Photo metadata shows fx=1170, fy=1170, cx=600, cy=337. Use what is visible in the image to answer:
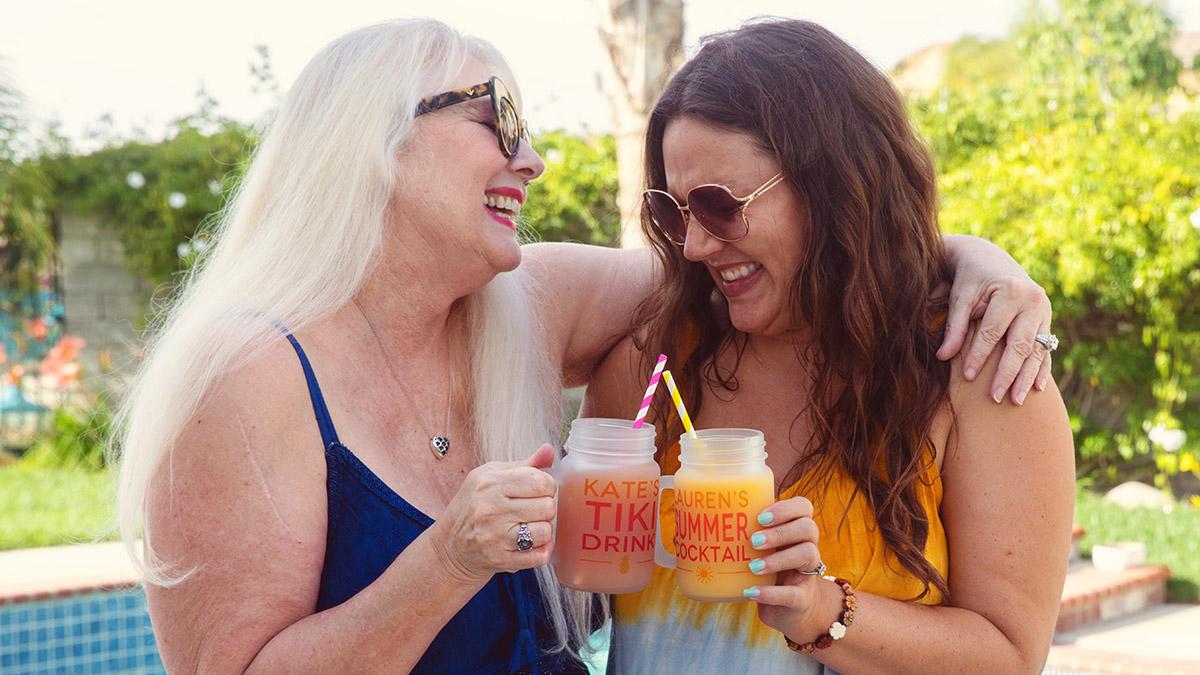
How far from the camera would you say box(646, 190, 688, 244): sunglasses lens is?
99.7 inches

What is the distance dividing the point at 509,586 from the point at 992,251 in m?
1.30

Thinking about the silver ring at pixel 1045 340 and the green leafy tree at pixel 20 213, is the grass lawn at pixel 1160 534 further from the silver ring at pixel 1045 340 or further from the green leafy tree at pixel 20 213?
the green leafy tree at pixel 20 213

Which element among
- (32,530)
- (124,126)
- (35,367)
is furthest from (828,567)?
(124,126)

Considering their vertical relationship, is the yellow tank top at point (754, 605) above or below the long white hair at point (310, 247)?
below

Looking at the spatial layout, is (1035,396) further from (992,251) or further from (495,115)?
(495,115)

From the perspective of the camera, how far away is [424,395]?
2.57 m

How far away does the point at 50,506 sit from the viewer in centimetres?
826

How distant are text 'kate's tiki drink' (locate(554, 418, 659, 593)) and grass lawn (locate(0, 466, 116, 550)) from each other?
5.17 meters

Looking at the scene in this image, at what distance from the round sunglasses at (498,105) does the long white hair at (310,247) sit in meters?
0.02

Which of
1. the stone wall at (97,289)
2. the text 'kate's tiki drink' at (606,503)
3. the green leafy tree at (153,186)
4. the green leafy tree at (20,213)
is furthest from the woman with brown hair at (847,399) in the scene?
the stone wall at (97,289)

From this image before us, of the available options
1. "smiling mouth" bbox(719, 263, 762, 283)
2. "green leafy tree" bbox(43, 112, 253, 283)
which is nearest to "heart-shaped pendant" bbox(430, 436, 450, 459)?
Result: "smiling mouth" bbox(719, 263, 762, 283)

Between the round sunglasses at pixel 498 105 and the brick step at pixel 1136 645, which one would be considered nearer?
the round sunglasses at pixel 498 105

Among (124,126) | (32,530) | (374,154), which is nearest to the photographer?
(374,154)

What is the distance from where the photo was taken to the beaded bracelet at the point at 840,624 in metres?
2.08
